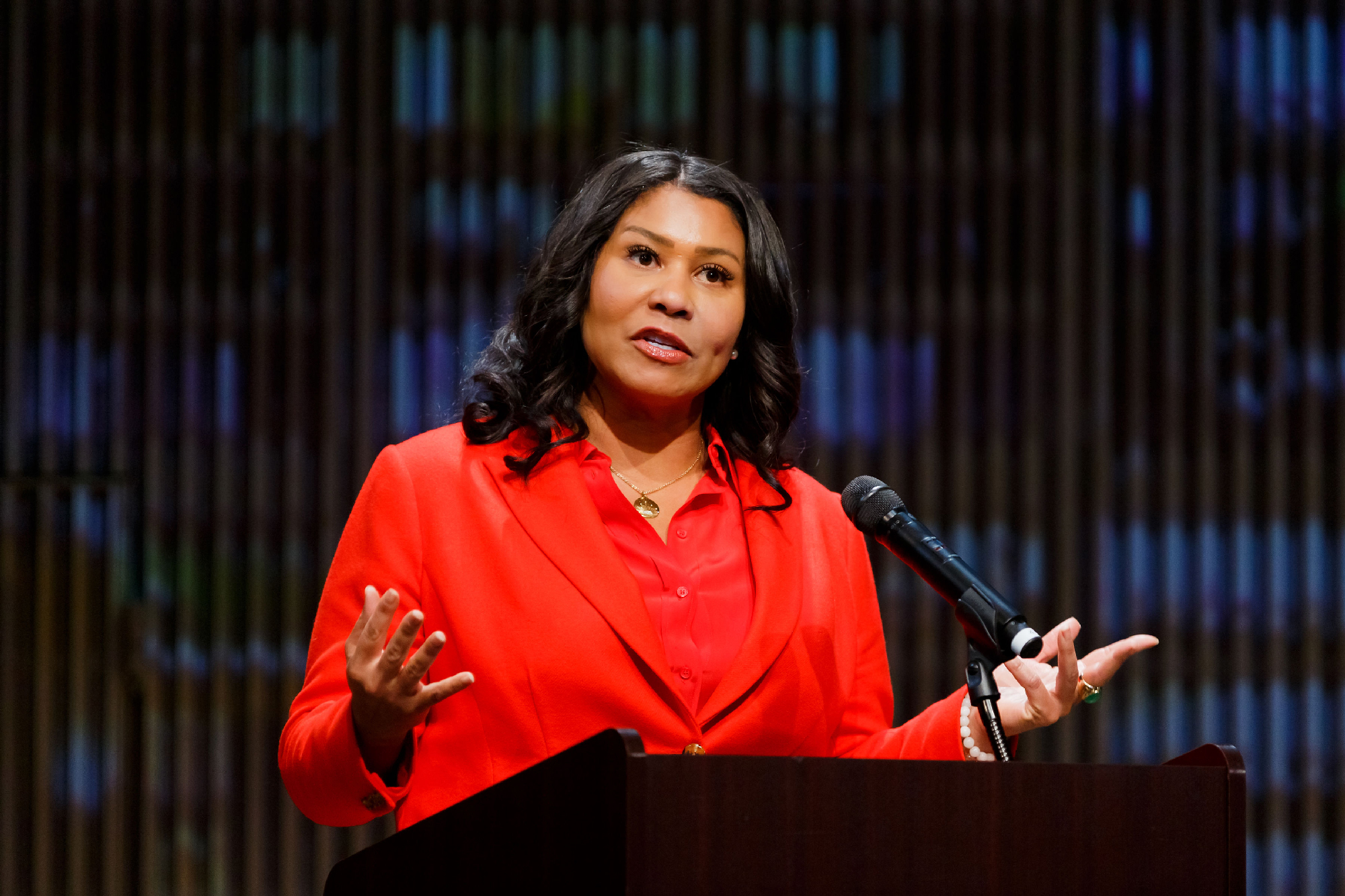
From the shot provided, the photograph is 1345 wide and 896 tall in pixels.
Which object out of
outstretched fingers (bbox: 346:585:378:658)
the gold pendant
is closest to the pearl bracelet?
the gold pendant

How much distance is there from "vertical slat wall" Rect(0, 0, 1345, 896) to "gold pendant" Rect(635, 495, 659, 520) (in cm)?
187

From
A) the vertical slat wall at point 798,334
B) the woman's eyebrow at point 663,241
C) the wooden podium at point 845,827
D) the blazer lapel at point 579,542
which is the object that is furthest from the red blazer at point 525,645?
the vertical slat wall at point 798,334

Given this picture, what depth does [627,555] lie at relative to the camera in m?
1.84

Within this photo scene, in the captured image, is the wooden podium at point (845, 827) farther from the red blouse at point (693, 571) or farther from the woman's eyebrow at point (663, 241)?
the woman's eyebrow at point (663, 241)

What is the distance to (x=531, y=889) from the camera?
1.08 m

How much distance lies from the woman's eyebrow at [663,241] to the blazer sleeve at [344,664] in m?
0.45

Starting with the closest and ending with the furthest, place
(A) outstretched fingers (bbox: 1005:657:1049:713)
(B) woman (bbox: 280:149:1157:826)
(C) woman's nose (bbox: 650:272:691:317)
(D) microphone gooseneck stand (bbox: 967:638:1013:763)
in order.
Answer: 1. (D) microphone gooseneck stand (bbox: 967:638:1013:763)
2. (A) outstretched fingers (bbox: 1005:657:1049:713)
3. (B) woman (bbox: 280:149:1157:826)
4. (C) woman's nose (bbox: 650:272:691:317)

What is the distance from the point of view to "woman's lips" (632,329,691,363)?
6.18 ft

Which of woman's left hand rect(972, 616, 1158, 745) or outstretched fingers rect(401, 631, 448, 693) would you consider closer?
outstretched fingers rect(401, 631, 448, 693)

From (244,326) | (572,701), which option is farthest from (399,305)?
(572,701)

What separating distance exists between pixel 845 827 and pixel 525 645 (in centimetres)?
69

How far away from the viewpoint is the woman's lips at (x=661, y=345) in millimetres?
1883

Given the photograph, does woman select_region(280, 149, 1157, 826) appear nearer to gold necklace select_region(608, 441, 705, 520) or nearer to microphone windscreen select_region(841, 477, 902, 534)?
gold necklace select_region(608, 441, 705, 520)

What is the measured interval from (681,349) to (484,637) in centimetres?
48
